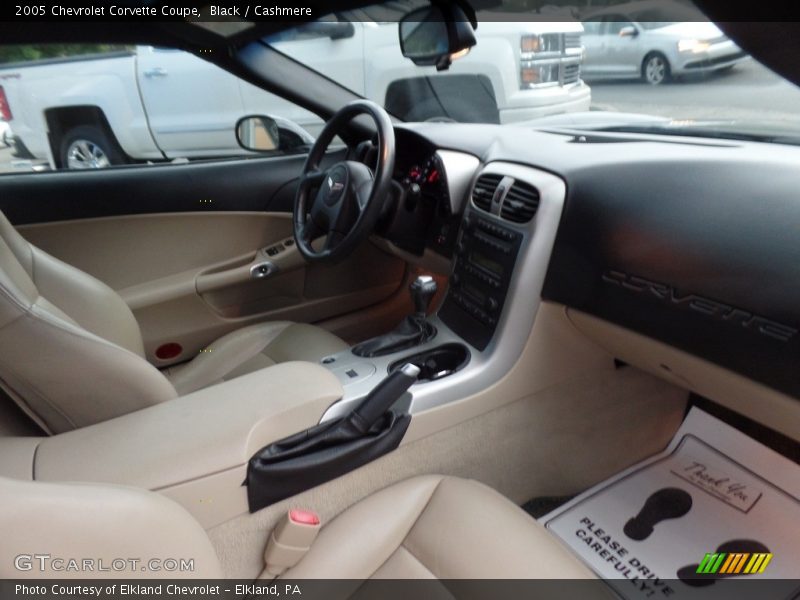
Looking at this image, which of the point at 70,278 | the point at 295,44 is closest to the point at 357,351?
the point at 70,278

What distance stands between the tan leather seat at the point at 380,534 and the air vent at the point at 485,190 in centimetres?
63

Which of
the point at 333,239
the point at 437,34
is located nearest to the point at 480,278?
the point at 333,239

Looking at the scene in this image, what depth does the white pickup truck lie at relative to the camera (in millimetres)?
2309

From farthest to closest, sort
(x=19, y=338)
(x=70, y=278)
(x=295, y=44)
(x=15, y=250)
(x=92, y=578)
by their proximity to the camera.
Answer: (x=295, y=44) → (x=70, y=278) → (x=15, y=250) → (x=19, y=338) → (x=92, y=578)

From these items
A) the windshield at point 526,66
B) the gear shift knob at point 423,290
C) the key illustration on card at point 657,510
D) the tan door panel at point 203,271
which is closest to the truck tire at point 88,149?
the tan door panel at point 203,271

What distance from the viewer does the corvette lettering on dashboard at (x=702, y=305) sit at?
3.22 ft

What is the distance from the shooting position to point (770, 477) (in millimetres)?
1512

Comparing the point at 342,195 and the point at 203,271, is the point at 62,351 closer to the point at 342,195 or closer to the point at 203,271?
the point at 342,195

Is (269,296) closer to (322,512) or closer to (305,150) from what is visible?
(305,150)

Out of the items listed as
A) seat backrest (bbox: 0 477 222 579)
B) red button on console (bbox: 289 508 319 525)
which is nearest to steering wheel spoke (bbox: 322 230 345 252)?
red button on console (bbox: 289 508 319 525)

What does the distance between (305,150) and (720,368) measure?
162 centimetres

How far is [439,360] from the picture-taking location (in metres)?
1.45

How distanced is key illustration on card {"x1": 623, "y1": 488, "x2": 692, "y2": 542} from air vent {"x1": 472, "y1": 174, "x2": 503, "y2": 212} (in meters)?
0.78

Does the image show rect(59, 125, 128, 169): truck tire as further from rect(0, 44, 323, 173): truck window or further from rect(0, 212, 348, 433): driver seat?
rect(0, 212, 348, 433): driver seat
